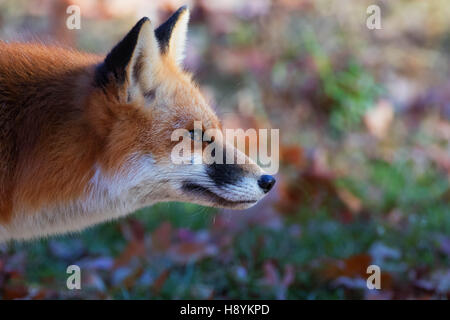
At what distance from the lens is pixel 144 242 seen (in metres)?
4.48

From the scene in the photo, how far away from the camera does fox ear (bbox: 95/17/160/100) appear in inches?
108

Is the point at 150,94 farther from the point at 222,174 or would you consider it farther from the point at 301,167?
the point at 301,167

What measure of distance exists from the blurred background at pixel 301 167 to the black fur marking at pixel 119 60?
946 mm

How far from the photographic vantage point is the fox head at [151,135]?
2.89 metres

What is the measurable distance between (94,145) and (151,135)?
294 millimetres

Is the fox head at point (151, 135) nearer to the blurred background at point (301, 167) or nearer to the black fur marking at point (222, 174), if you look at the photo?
the black fur marking at point (222, 174)

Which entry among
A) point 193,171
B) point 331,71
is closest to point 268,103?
point 331,71

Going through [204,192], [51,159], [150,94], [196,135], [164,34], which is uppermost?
[164,34]

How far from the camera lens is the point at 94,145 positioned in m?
2.92

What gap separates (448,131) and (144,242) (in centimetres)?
374

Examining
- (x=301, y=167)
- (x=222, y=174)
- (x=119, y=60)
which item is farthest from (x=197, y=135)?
(x=301, y=167)

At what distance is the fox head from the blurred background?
0.89m

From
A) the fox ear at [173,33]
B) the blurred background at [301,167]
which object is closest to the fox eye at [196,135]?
the fox ear at [173,33]
